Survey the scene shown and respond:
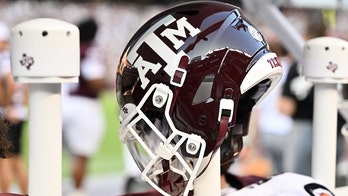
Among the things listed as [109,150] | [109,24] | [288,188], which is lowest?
[109,150]

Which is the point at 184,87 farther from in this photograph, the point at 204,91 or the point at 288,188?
the point at 288,188

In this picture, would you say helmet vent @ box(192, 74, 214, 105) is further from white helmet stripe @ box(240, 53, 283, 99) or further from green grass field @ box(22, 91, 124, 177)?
green grass field @ box(22, 91, 124, 177)

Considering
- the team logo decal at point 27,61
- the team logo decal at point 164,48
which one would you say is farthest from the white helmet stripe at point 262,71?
the team logo decal at point 27,61

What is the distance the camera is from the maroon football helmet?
1046 millimetres

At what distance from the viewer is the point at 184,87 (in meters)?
1.05

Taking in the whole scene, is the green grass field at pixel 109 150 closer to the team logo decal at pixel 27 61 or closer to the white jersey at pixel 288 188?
the white jersey at pixel 288 188

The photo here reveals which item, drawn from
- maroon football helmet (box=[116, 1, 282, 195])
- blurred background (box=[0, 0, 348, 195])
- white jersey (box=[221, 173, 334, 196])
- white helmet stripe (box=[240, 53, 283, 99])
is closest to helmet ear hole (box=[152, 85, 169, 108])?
maroon football helmet (box=[116, 1, 282, 195])

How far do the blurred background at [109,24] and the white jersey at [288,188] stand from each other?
10.1ft

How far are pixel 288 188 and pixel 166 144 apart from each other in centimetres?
32

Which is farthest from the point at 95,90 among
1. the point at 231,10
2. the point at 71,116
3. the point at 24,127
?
the point at 231,10

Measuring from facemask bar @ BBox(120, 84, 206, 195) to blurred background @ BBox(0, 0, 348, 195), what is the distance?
3265 mm

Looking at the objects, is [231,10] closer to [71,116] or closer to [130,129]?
[130,129]

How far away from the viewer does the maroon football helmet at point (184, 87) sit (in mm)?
1046

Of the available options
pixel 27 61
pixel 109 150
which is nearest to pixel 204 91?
pixel 27 61
